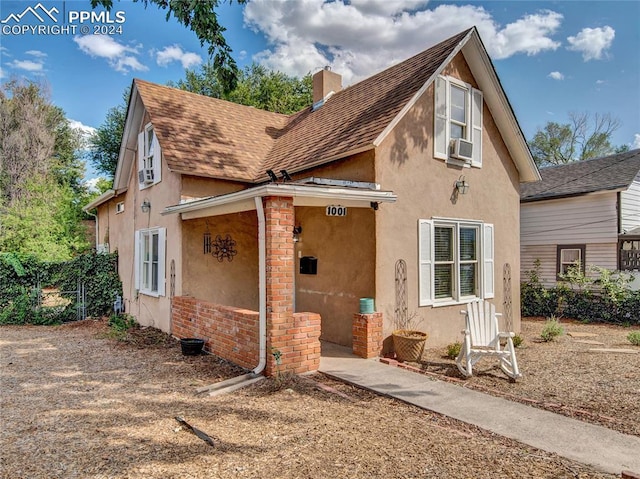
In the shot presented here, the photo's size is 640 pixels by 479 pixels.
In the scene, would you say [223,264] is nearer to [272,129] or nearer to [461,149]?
[272,129]

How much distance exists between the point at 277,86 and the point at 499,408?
26638 mm

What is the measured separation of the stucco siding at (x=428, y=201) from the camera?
743cm

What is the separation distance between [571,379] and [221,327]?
587 cm

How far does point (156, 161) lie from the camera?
10.0 meters

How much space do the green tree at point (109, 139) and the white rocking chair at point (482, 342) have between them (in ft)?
95.8

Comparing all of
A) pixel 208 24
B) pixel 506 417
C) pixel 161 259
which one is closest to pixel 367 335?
pixel 506 417

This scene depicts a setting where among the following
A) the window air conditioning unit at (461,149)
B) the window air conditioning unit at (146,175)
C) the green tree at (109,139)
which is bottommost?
the window air conditioning unit at (146,175)

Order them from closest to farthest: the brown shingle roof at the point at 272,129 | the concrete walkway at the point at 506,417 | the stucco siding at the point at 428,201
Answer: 1. the concrete walkway at the point at 506,417
2. the stucco siding at the point at 428,201
3. the brown shingle roof at the point at 272,129

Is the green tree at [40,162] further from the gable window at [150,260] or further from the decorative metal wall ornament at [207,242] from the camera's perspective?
the decorative metal wall ornament at [207,242]

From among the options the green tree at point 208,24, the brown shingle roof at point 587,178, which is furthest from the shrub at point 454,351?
the brown shingle roof at point 587,178

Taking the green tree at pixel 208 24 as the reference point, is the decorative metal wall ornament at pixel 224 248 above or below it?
below

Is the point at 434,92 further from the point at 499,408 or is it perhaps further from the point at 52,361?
the point at 52,361

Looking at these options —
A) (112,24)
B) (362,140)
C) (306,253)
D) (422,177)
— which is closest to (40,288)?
(112,24)

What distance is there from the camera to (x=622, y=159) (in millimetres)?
15375
